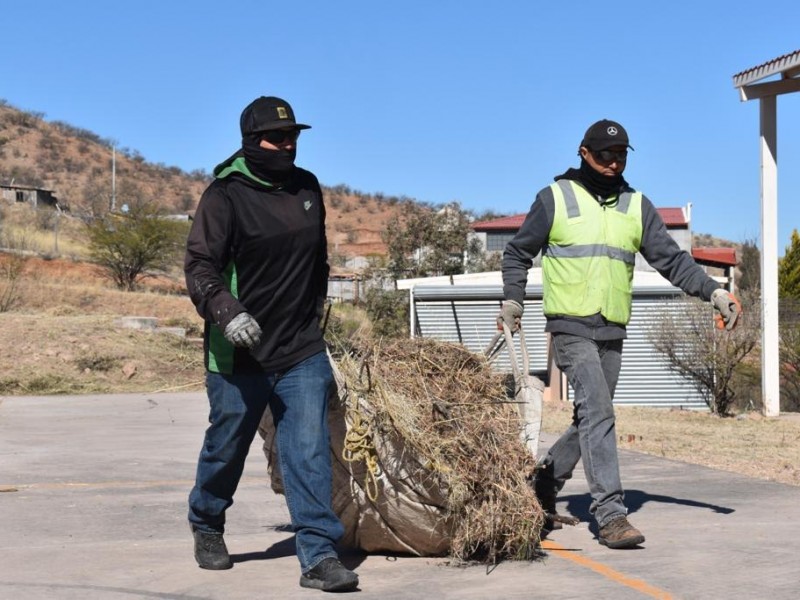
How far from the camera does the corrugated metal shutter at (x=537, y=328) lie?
24312 millimetres

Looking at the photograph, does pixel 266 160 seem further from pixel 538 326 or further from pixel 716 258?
pixel 716 258

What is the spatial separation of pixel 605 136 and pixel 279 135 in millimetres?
2044

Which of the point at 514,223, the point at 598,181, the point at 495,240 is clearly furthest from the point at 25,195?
the point at 598,181

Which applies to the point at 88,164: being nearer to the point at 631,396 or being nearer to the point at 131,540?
the point at 631,396

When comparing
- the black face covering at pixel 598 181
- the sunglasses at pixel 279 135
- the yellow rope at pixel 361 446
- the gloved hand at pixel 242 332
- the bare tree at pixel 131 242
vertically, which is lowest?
the yellow rope at pixel 361 446

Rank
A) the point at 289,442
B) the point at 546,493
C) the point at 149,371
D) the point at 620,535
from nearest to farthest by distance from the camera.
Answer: the point at 289,442, the point at 620,535, the point at 546,493, the point at 149,371

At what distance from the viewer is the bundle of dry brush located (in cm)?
568

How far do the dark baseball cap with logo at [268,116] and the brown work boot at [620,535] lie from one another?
2562 mm

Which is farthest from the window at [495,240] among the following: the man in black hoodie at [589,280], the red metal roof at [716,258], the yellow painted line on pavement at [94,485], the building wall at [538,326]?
the man in black hoodie at [589,280]

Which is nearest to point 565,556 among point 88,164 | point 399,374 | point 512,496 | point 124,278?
point 512,496

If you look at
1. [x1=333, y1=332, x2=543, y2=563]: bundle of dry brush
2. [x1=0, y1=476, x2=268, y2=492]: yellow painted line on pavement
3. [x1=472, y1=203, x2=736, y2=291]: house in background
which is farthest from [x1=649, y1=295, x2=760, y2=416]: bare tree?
[x1=472, y1=203, x2=736, y2=291]: house in background

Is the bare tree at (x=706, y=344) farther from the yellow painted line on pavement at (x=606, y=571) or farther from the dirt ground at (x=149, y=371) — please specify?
the yellow painted line on pavement at (x=606, y=571)

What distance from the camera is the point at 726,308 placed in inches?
263

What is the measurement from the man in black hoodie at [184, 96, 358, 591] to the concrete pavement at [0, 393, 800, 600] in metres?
0.39
